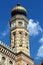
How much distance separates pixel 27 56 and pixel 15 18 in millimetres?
9055

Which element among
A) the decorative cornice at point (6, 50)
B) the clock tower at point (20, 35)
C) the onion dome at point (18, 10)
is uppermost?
the onion dome at point (18, 10)

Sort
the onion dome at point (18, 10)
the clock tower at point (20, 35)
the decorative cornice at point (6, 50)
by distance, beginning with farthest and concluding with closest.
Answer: the onion dome at point (18, 10)
the clock tower at point (20, 35)
the decorative cornice at point (6, 50)

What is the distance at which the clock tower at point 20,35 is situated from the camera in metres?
41.4

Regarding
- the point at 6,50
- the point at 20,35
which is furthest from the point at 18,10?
the point at 6,50

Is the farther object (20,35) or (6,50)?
(20,35)

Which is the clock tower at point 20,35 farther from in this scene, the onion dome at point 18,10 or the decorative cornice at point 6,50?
the decorative cornice at point 6,50

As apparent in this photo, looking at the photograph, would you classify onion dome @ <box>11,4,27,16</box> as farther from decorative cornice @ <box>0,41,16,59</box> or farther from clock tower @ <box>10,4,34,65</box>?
decorative cornice @ <box>0,41,16,59</box>

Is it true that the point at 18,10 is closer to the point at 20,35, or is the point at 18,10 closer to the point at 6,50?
the point at 20,35

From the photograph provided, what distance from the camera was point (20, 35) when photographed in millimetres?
44969

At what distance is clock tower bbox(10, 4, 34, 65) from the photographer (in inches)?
1629

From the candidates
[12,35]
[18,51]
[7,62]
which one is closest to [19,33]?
[12,35]

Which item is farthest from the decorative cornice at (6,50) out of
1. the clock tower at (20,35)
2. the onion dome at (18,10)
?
the onion dome at (18,10)

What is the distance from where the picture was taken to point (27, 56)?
4203 cm

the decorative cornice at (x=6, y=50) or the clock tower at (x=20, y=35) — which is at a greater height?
the clock tower at (x=20, y=35)
